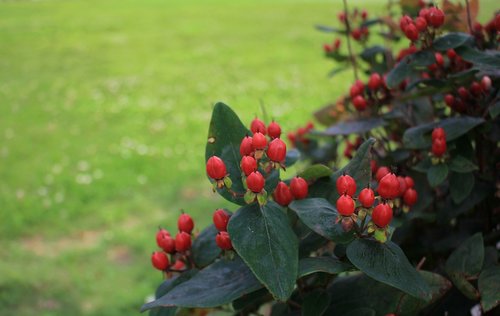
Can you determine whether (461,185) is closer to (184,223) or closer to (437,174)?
(437,174)

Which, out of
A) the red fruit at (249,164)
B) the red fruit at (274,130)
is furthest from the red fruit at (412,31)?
the red fruit at (249,164)

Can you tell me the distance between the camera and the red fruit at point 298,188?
2.50 feet

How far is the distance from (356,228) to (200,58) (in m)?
7.88

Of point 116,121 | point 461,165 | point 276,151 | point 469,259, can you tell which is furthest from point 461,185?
point 116,121

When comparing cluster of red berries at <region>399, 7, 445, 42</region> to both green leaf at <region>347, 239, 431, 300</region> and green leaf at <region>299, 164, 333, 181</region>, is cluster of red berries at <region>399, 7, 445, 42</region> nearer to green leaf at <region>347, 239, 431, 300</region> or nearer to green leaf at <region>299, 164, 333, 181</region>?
green leaf at <region>299, 164, 333, 181</region>

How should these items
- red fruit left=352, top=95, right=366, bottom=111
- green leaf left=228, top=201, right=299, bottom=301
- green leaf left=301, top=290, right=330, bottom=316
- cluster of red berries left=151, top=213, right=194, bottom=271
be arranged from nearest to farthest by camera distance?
green leaf left=228, top=201, right=299, bottom=301 < green leaf left=301, top=290, right=330, bottom=316 < cluster of red berries left=151, top=213, right=194, bottom=271 < red fruit left=352, top=95, right=366, bottom=111

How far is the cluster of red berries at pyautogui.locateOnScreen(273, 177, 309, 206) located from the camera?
764 millimetres

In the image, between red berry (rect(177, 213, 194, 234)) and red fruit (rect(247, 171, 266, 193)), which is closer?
red fruit (rect(247, 171, 266, 193))

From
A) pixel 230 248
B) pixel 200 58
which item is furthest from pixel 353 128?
pixel 200 58

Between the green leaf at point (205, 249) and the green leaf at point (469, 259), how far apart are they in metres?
0.32

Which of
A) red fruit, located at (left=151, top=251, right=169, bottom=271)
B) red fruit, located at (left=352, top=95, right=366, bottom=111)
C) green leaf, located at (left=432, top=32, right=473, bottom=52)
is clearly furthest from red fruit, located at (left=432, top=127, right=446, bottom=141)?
red fruit, located at (left=151, top=251, right=169, bottom=271)

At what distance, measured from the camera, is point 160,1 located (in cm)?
1403

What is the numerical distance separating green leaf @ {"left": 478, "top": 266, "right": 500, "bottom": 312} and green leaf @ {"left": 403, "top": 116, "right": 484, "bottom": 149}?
0.22 metres

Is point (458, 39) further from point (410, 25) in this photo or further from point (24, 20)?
point (24, 20)
